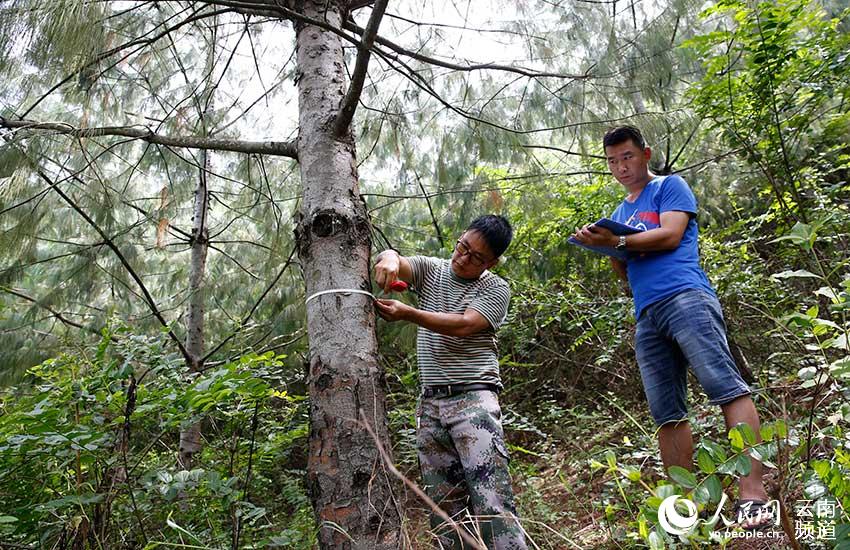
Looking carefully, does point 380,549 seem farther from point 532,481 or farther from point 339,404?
point 532,481

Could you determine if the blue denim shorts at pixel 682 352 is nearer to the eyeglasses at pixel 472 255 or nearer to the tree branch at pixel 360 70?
the eyeglasses at pixel 472 255

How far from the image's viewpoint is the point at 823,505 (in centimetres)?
102

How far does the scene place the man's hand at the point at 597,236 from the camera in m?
2.01

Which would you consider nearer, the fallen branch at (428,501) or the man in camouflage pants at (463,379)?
the fallen branch at (428,501)

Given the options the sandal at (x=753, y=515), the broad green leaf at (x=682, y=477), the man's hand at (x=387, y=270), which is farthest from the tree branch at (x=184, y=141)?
the sandal at (x=753, y=515)

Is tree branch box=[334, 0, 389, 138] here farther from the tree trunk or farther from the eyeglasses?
the tree trunk

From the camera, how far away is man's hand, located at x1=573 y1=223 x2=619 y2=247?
2006mm

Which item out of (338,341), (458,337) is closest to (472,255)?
(458,337)

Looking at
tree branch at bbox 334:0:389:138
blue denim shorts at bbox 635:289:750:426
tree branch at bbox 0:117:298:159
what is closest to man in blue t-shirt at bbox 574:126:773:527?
blue denim shorts at bbox 635:289:750:426

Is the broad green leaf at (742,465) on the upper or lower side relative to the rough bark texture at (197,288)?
lower

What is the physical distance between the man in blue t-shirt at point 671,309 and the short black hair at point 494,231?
28 centimetres

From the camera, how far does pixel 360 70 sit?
173 cm

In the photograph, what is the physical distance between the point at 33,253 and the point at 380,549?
3.66 meters

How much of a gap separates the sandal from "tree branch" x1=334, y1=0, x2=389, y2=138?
1.63 metres
